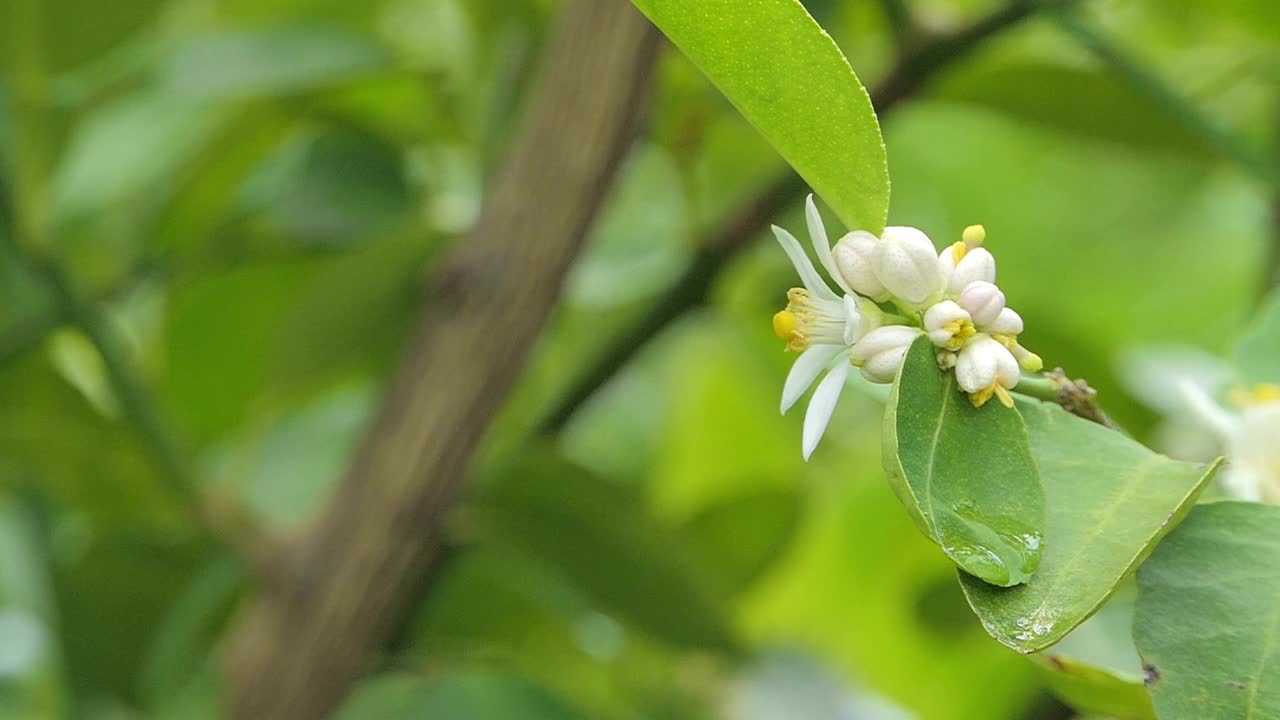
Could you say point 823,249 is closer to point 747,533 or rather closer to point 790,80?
point 790,80

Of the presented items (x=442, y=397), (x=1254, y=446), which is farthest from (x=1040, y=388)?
(x=442, y=397)

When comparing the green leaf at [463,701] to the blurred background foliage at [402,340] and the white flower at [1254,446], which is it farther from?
the white flower at [1254,446]

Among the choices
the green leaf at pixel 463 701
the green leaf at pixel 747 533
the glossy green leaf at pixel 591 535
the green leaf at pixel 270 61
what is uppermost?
the green leaf at pixel 270 61

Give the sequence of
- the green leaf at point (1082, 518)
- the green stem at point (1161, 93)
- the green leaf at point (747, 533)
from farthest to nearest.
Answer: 1. the green leaf at point (747, 533)
2. the green stem at point (1161, 93)
3. the green leaf at point (1082, 518)

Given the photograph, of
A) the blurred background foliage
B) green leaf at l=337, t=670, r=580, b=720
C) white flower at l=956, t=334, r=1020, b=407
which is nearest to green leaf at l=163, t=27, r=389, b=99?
the blurred background foliage

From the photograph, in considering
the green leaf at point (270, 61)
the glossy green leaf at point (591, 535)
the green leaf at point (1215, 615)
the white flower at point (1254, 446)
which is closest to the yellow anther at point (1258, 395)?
the white flower at point (1254, 446)

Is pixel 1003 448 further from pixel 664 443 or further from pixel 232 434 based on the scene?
pixel 664 443
